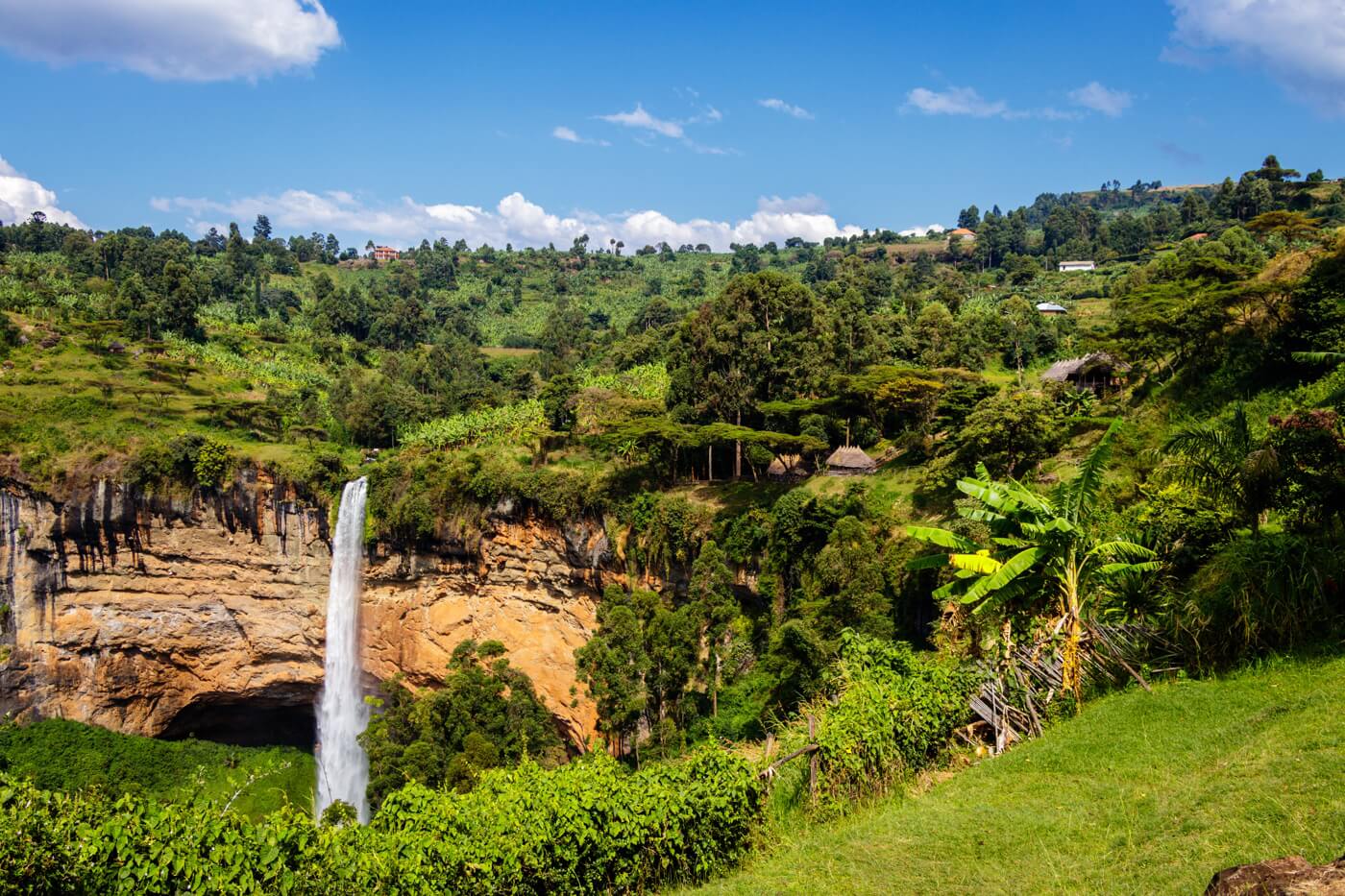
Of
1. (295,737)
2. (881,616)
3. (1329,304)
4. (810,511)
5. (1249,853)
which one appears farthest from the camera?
(295,737)

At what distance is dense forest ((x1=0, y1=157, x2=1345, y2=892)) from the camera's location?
29.7 ft

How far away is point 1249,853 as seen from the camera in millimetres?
5645

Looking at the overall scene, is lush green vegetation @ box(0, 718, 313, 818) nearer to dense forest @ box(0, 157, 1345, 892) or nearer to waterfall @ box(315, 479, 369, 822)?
waterfall @ box(315, 479, 369, 822)

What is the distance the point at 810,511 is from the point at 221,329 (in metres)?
45.5

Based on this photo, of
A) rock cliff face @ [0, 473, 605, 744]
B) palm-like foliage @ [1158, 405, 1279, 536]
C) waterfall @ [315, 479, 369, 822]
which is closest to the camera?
palm-like foliage @ [1158, 405, 1279, 536]

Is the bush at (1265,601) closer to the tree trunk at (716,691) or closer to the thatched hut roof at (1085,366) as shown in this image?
the tree trunk at (716,691)

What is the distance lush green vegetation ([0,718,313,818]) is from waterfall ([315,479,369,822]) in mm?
1115

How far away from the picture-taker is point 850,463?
24.4 metres

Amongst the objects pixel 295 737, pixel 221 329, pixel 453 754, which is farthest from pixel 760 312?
pixel 221 329

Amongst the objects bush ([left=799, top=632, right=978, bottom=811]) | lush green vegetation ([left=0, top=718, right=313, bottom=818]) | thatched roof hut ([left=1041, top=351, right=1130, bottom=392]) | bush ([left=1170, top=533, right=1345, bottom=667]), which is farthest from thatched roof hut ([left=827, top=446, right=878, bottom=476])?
lush green vegetation ([left=0, top=718, right=313, bottom=818])

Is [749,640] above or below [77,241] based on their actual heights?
below

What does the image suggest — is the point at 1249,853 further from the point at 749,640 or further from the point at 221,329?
the point at 221,329

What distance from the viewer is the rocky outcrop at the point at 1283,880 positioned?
4.33 meters

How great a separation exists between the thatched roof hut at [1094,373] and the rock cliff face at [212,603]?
18.3 metres
